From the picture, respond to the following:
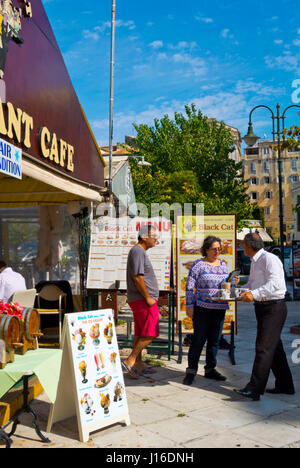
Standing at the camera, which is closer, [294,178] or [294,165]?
[294,178]

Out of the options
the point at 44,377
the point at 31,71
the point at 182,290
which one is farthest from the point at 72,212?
the point at 44,377

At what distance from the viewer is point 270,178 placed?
9238cm

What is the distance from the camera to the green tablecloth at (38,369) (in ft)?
12.5

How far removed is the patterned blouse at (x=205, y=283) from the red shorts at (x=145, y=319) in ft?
1.60

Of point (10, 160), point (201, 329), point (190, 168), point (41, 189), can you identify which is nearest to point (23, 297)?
point (10, 160)

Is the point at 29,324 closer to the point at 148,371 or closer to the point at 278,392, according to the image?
the point at 148,371

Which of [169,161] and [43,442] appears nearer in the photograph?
[43,442]

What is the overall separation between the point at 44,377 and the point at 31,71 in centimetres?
393


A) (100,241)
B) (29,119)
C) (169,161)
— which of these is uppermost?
(169,161)

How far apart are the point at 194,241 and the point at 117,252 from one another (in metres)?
1.26

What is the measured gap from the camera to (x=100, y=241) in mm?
7898

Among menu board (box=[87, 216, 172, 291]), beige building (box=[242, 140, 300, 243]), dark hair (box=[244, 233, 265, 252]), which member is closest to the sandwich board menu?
dark hair (box=[244, 233, 265, 252])

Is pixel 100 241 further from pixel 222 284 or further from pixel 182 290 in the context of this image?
pixel 222 284
